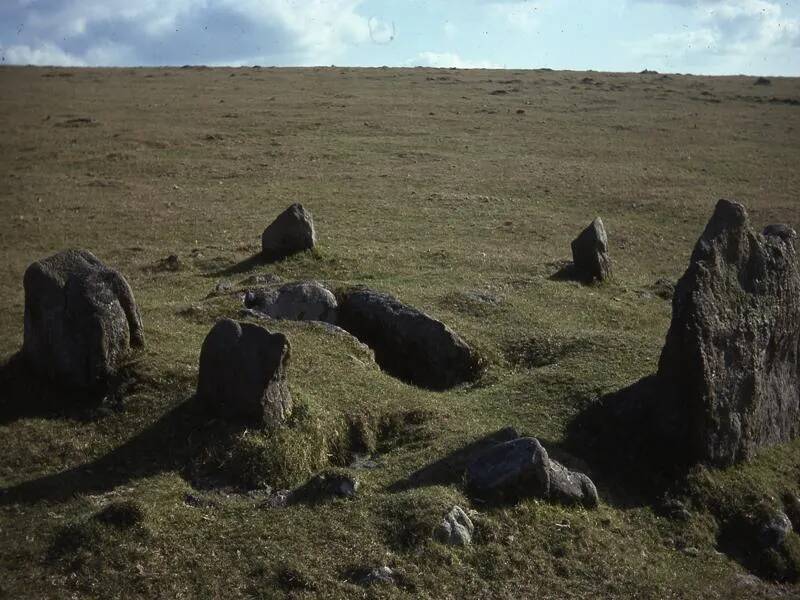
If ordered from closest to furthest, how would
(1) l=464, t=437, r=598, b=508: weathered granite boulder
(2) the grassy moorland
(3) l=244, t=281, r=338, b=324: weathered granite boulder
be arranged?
(2) the grassy moorland < (1) l=464, t=437, r=598, b=508: weathered granite boulder < (3) l=244, t=281, r=338, b=324: weathered granite boulder

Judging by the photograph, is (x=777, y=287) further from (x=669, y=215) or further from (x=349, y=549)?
(x=669, y=215)

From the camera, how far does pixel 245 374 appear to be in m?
9.32

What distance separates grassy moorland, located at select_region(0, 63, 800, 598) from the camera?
25.2 ft

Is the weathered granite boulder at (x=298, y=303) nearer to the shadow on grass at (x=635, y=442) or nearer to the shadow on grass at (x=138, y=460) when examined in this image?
the shadow on grass at (x=138, y=460)

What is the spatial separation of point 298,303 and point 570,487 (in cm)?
573

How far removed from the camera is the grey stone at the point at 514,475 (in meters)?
8.52

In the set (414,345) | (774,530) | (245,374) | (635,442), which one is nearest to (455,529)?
(245,374)

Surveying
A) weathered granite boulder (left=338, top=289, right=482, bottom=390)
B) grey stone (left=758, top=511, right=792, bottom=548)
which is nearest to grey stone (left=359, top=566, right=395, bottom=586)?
grey stone (left=758, top=511, right=792, bottom=548)

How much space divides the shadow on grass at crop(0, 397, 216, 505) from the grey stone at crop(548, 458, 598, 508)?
11.1 feet

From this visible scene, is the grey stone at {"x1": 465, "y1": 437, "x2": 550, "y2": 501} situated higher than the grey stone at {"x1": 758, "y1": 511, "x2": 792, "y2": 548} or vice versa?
the grey stone at {"x1": 465, "y1": 437, "x2": 550, "y2": 501}

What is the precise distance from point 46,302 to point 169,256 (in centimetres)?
773

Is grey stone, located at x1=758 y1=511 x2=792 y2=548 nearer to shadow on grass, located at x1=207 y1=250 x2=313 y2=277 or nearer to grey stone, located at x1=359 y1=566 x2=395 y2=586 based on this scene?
grey stone, located at x1=359 y1=566 x2=395 y2=586

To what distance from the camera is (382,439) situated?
32.9ft

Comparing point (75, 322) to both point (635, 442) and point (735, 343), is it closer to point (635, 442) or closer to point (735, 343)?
point (635, 442)
